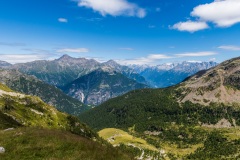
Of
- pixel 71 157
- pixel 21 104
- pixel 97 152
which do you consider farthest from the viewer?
pixel 21 104

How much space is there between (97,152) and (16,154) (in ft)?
32.2

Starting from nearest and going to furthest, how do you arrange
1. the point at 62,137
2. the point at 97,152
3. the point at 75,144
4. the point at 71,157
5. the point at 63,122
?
the point at 71,157 → the point at 97,152 → the point at 75,144 → the point at 62,137 → the point at 63,122

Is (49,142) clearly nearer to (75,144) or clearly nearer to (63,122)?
(75,144)

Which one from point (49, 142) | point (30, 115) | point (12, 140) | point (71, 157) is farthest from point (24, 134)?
point (30, 115)

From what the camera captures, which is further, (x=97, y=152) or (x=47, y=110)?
(x=47, y=110)

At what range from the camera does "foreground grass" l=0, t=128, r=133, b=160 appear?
94.9 ft

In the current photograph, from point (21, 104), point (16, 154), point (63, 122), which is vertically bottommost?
point (63, 122)

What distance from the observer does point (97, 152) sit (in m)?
29.8

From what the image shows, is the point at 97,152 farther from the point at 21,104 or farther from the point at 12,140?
the point at 21,104

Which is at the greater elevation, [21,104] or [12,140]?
[12,140]

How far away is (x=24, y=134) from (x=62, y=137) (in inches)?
229

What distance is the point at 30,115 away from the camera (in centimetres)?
16100

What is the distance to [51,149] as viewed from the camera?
3048cm

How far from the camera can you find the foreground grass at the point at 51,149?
1139 inches
